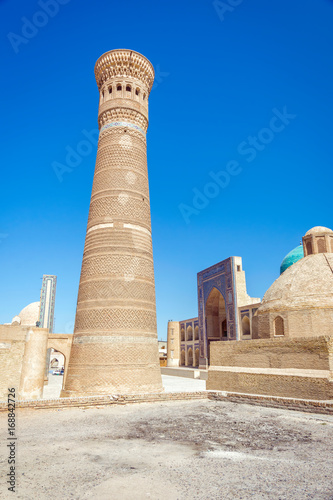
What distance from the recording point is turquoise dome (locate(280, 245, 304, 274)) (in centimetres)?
2491

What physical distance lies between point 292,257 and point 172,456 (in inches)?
866

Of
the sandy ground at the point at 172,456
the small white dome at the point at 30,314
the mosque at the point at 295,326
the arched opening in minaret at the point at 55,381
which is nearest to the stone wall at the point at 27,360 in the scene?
the arched opening in minaret at the point at 55,381

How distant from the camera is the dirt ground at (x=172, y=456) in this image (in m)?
3.89

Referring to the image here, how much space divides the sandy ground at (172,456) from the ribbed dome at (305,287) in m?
4.53

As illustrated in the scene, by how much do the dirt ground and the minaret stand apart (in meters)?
2.56

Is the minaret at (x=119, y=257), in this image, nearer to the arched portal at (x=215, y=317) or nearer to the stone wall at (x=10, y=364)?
the stone wall at (x=10, y=364)

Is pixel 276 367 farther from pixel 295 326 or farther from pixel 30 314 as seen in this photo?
pixel 30 314

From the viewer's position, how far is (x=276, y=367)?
11.1m

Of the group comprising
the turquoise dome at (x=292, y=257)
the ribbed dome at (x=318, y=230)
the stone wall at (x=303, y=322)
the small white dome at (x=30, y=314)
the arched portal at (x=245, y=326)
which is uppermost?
the turquoise dome at (x=292, y=257)

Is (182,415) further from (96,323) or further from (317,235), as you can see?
(317,235)

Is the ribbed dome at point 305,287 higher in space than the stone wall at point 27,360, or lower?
higher

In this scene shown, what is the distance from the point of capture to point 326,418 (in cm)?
802

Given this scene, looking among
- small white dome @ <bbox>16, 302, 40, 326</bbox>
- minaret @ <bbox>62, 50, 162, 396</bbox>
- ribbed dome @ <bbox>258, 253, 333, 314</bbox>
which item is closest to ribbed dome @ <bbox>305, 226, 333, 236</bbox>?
ribbed dome @ <bbox>258, 253, 333, 314</bbox>

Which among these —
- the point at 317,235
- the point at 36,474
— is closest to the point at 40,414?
the point at 36,474
